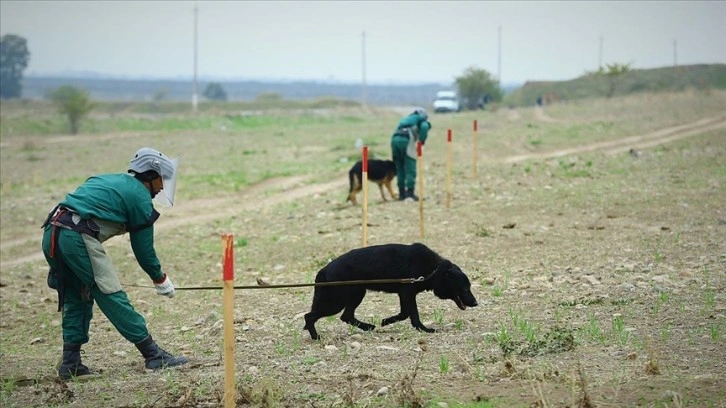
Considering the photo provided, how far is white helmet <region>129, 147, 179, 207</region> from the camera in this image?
8898 millimetres

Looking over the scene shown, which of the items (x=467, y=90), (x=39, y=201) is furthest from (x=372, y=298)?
(x=467, y=90)

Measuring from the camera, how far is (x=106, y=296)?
8.82 meters

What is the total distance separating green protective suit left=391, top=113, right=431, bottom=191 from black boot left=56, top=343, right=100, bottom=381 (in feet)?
36.2

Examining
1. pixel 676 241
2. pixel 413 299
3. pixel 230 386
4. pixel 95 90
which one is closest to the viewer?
pixel 230 386

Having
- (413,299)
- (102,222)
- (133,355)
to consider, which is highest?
(102,222)

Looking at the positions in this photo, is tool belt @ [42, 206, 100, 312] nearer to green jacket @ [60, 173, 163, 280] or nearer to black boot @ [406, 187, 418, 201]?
green jacket @ [60, 173, 163, 280]

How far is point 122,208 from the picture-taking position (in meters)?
8.76

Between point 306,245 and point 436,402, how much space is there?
368 inches

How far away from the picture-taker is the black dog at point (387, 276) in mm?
9594

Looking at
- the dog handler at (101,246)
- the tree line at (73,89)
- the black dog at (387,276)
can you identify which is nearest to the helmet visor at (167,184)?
the dog handler at (101,246)

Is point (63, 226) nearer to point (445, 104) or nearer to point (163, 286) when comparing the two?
point (163, 286)

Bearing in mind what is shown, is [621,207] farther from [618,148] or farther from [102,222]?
[618,148]

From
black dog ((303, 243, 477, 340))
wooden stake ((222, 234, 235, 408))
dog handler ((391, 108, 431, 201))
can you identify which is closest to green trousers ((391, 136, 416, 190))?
dog handler ((391, 108, 431, 201))

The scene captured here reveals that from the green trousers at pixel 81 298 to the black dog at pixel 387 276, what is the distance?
66.5 inches
